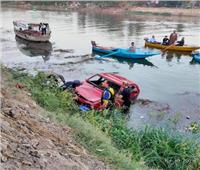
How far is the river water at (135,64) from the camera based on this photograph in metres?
16.3

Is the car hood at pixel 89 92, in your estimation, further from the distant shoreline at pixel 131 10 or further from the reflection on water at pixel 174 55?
the distant shoreline at pixel 131 10

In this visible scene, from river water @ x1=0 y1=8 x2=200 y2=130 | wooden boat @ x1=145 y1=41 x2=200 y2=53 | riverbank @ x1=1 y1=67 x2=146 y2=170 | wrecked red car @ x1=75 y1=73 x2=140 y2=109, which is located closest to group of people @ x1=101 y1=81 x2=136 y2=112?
wrecked red car @ x1=75 y1=73 x2=140 y2=109

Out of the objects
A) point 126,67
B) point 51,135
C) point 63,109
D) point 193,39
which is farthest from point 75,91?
point 193,39

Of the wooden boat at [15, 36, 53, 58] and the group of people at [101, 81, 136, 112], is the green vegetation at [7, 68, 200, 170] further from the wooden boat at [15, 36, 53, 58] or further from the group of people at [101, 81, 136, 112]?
the wooden boat at [15, 36, 53, 58]

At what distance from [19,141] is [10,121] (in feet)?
3.34

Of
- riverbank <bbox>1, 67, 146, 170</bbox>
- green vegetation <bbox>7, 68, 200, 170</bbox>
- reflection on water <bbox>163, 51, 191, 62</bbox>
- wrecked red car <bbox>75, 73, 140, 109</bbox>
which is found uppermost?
riverbank <bbox>1, 67, 146, 170</bbox>

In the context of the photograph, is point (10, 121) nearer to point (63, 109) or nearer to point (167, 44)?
point (63, 109)

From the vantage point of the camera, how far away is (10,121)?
25.3 ft

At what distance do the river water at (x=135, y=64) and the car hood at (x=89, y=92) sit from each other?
1577mm

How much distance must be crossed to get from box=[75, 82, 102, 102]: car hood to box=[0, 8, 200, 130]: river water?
1.58 metres

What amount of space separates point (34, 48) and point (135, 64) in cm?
898

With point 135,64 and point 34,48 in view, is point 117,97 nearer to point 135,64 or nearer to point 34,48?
point 135,64

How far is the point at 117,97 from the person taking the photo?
15242 millimetres

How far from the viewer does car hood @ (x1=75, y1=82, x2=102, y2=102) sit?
14790 millimetres
